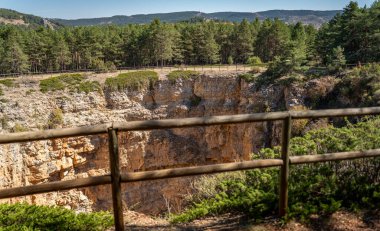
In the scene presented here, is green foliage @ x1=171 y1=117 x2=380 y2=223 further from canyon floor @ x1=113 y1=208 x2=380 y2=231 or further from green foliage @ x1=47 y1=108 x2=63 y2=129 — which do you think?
green foliage @ x1=47 y1=108 x2=63 y2=129

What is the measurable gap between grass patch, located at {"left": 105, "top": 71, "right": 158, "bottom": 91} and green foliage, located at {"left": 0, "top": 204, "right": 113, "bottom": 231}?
1038 inches

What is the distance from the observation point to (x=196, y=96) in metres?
33.5

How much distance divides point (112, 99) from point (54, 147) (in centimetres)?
683

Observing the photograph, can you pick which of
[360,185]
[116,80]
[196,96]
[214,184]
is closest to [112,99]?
[116,80]

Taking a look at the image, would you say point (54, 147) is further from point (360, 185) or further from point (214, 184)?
point (360, 185)

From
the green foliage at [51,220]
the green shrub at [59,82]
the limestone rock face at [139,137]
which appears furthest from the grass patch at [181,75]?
the green foliage at [51,220]

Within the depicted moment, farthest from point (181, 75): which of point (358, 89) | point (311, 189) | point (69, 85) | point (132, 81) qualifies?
point (311, 189)

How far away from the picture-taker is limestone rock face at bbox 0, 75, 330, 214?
84.0 ft

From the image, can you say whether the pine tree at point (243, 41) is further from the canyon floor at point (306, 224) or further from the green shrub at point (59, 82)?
the canyon floor at point (306, 224)

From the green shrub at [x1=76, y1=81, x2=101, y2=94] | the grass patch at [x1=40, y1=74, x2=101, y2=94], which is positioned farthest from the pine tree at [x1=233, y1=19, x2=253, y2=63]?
the grass patch at [x1=40, y1=74, x2=101, y2=94]

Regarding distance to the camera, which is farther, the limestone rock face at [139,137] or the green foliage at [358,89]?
the limestone rock face at [139,137]

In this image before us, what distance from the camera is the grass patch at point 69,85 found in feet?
96.5

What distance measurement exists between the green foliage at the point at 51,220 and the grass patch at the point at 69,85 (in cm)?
2543

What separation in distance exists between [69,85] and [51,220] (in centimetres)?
2692
